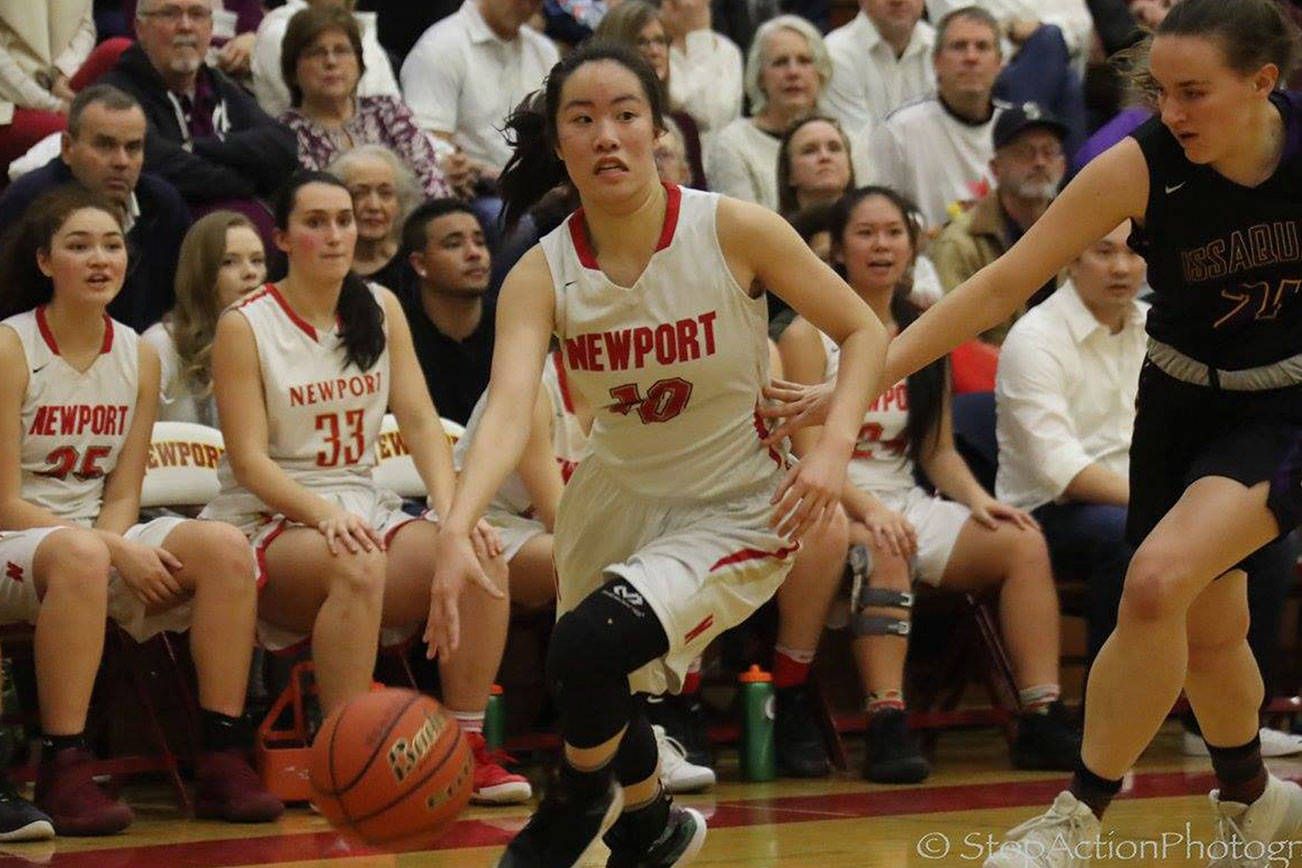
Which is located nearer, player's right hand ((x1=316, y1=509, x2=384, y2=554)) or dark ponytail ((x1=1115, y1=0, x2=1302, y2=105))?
dark ponytail ((x1=1115, y1=0, x2=1302, y2=105))

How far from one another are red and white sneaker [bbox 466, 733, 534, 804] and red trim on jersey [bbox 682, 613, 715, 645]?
1843 millimetres

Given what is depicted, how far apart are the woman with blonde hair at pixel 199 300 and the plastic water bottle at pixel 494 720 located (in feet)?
4.79

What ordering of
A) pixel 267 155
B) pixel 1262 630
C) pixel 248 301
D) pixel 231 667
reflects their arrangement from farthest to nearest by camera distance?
1. pixel 267 155
2. pixel 1262 630
3. pixel 248 301
4. pixel 231 667

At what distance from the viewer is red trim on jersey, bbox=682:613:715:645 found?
4096 mm

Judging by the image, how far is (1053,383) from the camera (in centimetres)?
689

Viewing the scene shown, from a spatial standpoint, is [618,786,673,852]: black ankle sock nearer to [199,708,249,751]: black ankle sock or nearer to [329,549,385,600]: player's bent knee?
[329,549,385,600]: player's bent knee

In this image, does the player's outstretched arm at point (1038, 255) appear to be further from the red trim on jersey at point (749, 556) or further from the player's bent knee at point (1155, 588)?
the player's bent knee at point (1155, 588)

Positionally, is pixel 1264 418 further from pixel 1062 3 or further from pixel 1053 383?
pixel 1062 3

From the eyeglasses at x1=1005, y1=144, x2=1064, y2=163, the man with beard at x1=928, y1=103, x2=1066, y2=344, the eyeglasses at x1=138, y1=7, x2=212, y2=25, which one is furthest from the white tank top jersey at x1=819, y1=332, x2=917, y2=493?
the eyeglasses at x1=138, y1=7, x2=212, y2=25

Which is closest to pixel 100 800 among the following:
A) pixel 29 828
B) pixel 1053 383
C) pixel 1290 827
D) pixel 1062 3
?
pixel 29 828

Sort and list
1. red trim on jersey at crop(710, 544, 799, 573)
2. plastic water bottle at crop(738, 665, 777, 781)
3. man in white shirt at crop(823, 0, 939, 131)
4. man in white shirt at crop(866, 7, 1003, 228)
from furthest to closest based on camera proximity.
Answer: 1. man in white shirt at crop(823, 0, 939, 131)
2. man in white shirt at crop(866, 7, 1003, 228)
3. plastic water bottle at crop(738, 665, 777, 781)
4. red trim on jersey at crop(710, 544, 799, 573)

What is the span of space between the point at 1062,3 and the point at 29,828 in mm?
7702

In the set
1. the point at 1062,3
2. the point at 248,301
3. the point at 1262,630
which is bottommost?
the point at 1262,630

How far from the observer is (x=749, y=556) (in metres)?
4.23
